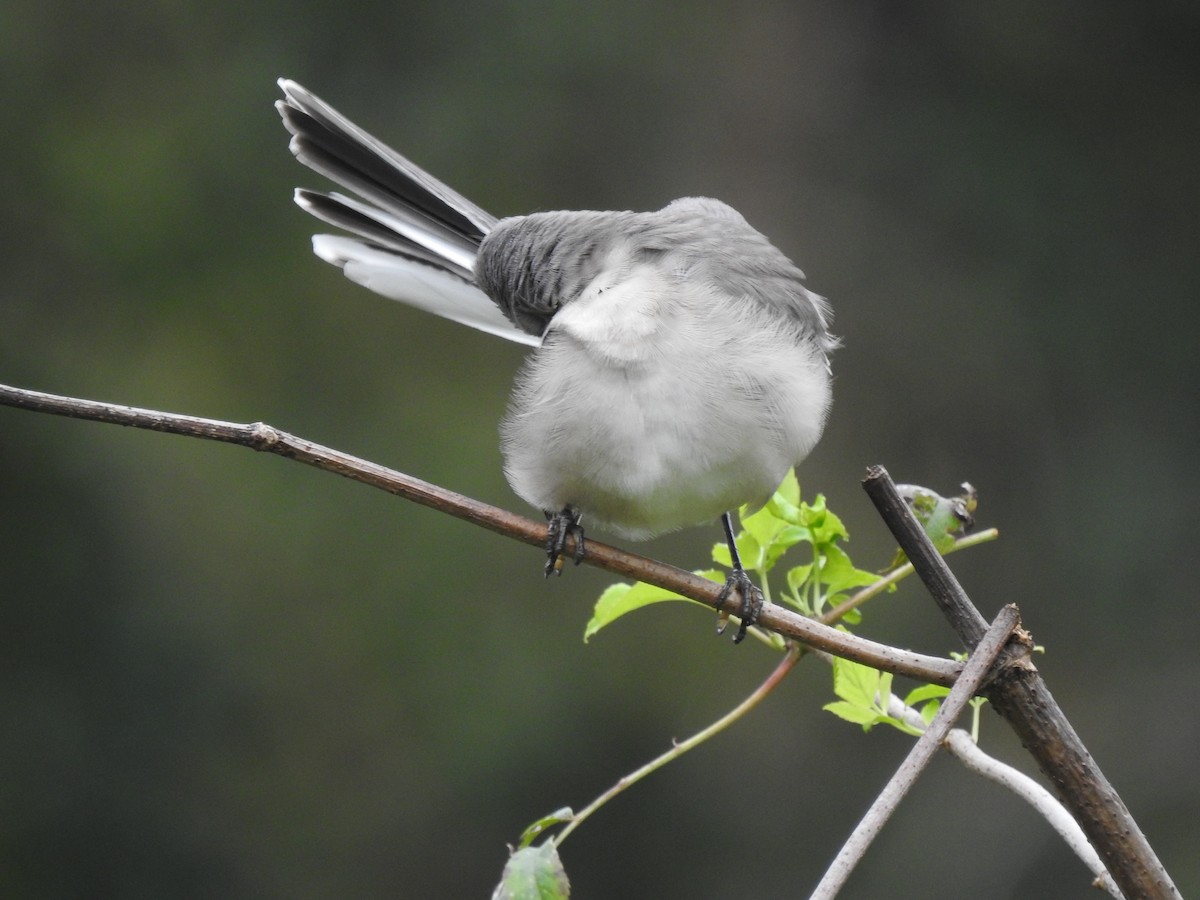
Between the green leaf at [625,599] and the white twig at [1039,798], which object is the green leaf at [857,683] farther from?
the green leaf at [625,599]

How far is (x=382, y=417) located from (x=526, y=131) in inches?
66.2

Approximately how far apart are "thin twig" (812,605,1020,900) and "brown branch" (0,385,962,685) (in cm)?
6

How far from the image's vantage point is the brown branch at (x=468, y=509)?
1276mm

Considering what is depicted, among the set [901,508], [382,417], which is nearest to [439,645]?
[382,417]

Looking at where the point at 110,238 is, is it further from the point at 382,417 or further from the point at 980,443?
the point at 980,443

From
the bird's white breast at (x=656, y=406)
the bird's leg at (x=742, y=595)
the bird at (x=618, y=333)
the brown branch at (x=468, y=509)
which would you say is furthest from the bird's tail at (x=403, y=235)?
the brown branch at (x=468, y=509)

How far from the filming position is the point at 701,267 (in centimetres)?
214

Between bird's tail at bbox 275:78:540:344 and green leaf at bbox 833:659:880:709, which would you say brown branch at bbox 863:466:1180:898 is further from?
bird's tail at bbox 275:78:540:344

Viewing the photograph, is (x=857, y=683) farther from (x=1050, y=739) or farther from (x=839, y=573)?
(x=1050, y=739)

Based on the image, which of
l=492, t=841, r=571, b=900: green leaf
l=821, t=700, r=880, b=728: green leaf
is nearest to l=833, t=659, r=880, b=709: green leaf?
l=821, t=700, r=880, b=728: green leaf

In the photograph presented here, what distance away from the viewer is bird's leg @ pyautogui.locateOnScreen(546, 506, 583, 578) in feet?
6.18

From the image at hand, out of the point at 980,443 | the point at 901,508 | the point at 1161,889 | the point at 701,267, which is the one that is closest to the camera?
the point at 1161,889

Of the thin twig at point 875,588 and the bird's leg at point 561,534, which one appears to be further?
the bird's leg at point 561,534

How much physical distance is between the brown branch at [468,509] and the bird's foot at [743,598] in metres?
0.01
